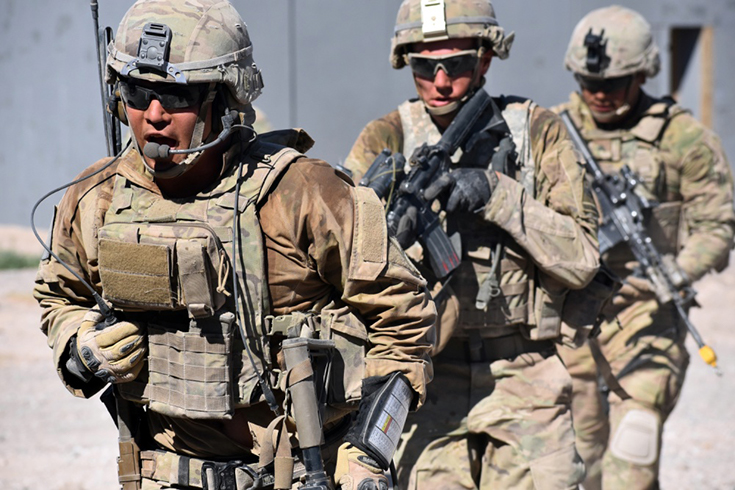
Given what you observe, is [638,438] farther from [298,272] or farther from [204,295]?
[204,295]

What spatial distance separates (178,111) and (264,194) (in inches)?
11.8

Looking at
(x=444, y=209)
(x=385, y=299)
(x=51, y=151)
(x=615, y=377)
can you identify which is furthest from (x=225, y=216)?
(x=51, y=151)

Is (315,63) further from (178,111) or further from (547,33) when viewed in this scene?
(178,111)

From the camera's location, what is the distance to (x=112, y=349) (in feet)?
9.18

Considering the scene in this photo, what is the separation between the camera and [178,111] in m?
2.74

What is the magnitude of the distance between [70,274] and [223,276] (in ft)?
1.85

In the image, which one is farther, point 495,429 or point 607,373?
point 607,373

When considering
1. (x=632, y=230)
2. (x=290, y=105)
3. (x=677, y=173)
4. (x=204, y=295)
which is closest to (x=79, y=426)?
(x=290, y=105)

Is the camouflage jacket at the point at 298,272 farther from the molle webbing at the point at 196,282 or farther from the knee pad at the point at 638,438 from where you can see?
the knee pad at the point at 638,438

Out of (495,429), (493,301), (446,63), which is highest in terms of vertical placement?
(446,63)

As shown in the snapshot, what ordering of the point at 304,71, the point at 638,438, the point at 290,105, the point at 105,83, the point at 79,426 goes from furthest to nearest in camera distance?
the point at 304,71
the point at 290,105
the point at 79,426
the point at 638,438
the point at 105,83

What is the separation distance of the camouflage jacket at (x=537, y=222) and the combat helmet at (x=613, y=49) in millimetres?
1733

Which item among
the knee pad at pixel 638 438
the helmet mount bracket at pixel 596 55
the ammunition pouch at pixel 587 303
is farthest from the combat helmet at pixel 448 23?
the knee pad at pixel 638 438

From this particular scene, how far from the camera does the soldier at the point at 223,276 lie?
272 cm
